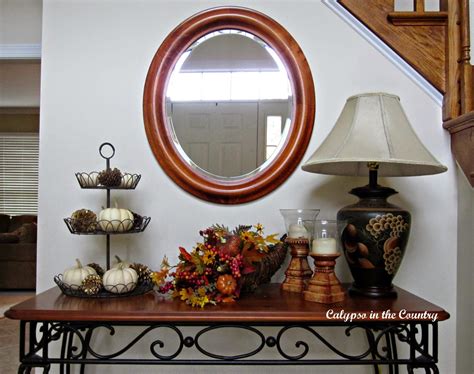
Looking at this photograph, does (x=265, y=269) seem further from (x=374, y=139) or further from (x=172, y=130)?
(x=172, y=130)

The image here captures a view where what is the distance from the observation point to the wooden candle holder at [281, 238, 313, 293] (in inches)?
66.4

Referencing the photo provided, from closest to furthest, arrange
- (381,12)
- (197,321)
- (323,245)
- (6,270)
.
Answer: (197,321) → (323,245) → (381,12) → (6,270)

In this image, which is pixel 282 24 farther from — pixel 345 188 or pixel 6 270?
pixel 6 270

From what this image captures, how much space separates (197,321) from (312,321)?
37 centimetres

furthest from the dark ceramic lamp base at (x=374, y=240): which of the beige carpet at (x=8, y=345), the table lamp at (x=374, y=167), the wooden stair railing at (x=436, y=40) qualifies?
the beige carpet at (x=8, y=345)

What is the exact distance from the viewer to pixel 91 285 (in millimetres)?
1586

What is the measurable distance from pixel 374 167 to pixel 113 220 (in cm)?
100

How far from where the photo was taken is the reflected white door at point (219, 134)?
76.9 inches

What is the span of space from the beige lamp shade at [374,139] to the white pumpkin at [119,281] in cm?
78

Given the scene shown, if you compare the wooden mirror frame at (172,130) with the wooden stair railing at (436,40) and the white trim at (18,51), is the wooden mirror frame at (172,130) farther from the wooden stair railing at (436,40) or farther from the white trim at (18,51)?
the white trim at (18,51)

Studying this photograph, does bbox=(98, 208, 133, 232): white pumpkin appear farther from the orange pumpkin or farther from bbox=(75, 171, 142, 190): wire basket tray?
the orange pumpkin

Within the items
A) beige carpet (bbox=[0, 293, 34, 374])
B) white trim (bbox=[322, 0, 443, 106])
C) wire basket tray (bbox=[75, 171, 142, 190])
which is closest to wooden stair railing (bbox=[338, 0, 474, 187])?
white trim (bbox=[322, 0, 443, 106])

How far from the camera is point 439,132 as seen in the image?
6.34ft

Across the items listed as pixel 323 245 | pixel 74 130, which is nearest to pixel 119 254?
pixel 74 130
